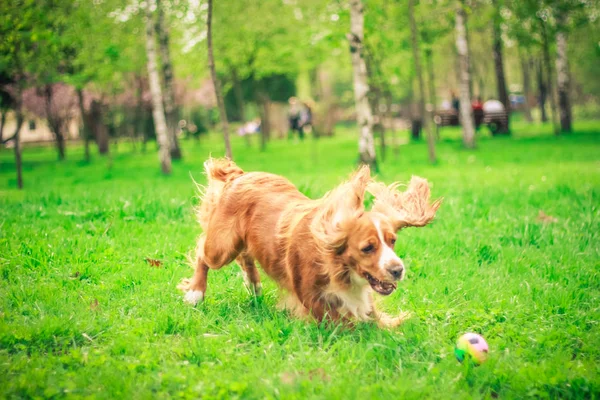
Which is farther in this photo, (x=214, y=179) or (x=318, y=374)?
(x=214, y=179)

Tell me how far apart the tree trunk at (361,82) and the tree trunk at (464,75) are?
6083 mm

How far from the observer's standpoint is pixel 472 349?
3527 mm

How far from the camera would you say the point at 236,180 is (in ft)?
15.7

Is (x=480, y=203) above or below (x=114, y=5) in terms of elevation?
below

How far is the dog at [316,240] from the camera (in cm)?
369

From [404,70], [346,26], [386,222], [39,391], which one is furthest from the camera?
[404,70]

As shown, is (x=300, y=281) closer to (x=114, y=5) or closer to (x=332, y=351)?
(x=332, y=351)

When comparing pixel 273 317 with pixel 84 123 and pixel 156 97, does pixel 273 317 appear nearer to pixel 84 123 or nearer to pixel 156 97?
pixel 156 97

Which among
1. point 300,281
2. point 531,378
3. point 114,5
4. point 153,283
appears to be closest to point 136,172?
point 114,5

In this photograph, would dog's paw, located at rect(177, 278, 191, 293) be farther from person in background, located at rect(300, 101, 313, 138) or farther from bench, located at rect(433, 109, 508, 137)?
person in background, located at rect(300, 101, 313, 138)

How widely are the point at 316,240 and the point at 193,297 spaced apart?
1.31m

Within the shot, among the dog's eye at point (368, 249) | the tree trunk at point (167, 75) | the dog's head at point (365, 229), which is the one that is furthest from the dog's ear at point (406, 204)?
the tree trunk at point (167, 75)

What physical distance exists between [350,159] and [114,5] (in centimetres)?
796

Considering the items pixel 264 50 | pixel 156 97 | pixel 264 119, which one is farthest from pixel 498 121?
pixel 156 97
